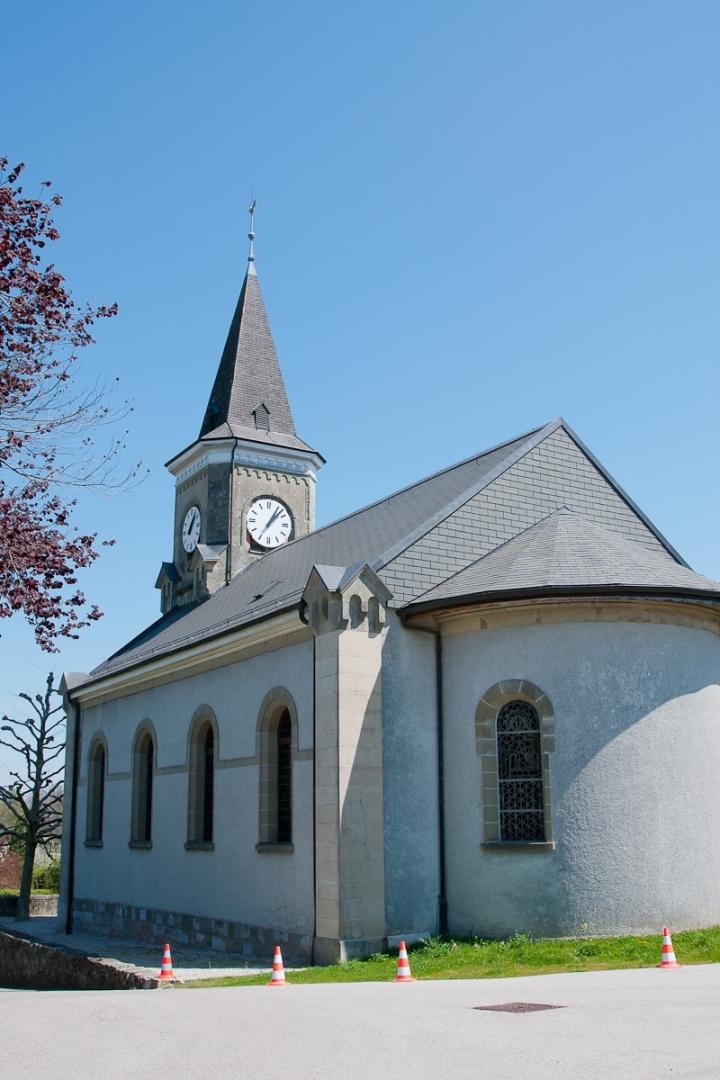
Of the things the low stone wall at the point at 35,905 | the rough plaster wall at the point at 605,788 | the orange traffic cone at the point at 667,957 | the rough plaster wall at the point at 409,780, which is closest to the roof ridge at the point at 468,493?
the rough plaster wall at the point at 409,780

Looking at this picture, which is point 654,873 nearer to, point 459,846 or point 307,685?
point 459,846

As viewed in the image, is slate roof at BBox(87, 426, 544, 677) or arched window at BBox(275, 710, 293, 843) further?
slate roof at BBox(87, 426, 544, 677)

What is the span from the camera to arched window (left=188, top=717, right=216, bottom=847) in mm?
22188

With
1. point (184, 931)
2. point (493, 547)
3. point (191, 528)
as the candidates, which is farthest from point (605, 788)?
point (191, 528)

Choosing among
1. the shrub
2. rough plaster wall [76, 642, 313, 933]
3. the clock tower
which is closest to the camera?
rough plaster wall [76, 642, 313, 933]

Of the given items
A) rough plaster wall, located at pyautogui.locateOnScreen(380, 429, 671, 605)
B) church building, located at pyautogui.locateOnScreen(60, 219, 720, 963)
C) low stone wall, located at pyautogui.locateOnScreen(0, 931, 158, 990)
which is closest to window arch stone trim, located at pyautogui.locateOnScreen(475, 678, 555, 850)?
church building, located at pyautogui.locateOnScreen(60, 219, 720, 963)

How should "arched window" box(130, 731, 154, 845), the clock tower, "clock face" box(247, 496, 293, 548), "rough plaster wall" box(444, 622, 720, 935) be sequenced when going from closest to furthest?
"rough plaster wall" box(444, 622, 720, 935)
"arched window" box(130, 731, 154, 845)
the clock tower
"clock face" box(247, 496, 293, 548)

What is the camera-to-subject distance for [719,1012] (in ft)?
30.4

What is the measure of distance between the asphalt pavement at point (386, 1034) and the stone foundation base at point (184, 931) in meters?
5.10

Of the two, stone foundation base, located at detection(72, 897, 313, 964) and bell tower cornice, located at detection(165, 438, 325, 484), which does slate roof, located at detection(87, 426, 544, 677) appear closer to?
bell tower cornice, located at detection(165, 438, 325, 484)

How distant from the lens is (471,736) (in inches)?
684

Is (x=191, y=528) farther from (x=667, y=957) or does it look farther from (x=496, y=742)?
(x=667, y=957)

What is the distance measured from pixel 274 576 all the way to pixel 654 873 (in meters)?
12.3

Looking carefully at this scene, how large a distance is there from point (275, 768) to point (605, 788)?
620 centimetres
